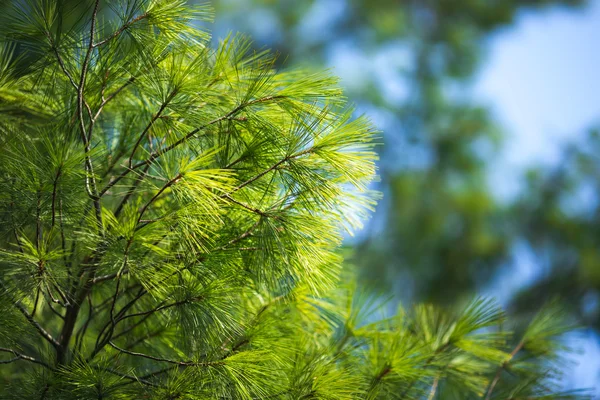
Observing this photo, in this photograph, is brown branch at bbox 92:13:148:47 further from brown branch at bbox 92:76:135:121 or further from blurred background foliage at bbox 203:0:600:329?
blurred background foliage at bbox 203:0:600:329

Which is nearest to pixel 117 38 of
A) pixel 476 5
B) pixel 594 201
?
pixel 594 201

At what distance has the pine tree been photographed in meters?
0.87

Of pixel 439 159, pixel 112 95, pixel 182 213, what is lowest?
pixel 182 213

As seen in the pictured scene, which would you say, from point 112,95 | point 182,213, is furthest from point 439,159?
point 182,213

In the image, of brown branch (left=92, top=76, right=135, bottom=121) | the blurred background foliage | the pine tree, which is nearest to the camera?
the pine tree

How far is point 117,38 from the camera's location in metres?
0.96

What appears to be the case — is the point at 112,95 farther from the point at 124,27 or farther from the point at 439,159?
the point at 439,159

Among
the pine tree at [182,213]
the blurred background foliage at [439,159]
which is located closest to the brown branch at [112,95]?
the pine tree at [182,213]

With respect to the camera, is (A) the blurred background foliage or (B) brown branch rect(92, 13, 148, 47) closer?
(B) brown branch rect(92, 13, 148, 47)

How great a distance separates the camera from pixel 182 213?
86 cm

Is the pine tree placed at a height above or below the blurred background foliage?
below

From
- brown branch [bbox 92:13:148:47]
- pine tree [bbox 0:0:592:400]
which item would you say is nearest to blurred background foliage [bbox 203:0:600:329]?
pine tree [bbox 0:0:592:400]

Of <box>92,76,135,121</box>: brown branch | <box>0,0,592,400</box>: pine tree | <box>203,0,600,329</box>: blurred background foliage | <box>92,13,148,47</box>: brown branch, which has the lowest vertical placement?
<box>0,0,592,400</box>: pine tree

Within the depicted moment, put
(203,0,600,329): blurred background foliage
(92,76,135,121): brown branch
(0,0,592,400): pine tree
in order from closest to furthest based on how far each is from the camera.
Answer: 1. (0,0,592,400): pine tree
2. (92,76,135,121): brown branch
3. (203,0,600,329): blurred background foliage
